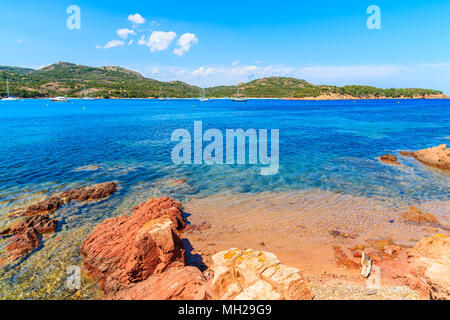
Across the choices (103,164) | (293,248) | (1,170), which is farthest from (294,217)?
(1,170)

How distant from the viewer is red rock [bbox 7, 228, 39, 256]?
9.82m

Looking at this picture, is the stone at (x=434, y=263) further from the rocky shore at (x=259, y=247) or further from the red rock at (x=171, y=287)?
the red rock at (x=171, y=287)

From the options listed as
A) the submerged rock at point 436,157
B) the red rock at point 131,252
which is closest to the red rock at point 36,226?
the red rock at point 131,252

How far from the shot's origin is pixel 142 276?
7750 mm

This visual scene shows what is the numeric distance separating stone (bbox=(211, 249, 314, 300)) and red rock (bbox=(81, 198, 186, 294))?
2280mm

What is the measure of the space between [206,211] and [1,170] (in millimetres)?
19825

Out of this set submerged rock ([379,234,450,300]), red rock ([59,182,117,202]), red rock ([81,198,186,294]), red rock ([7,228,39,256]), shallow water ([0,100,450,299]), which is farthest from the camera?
red rock ([59,182,117,202])

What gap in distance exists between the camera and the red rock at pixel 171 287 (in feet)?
20.3

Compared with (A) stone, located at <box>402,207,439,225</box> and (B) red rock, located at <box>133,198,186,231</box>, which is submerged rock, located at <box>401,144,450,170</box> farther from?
(B) red rock, located at <box>133,198,186,231</box>

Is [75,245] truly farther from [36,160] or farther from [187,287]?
A: [36,160]

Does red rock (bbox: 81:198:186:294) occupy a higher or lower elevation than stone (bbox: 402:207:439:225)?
higher

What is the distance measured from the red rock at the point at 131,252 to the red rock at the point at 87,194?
5.63m

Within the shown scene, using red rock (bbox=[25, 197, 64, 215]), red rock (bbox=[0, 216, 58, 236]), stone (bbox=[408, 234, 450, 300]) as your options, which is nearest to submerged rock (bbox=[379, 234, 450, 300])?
stone (bbox=[408, 234, 450, 300])
